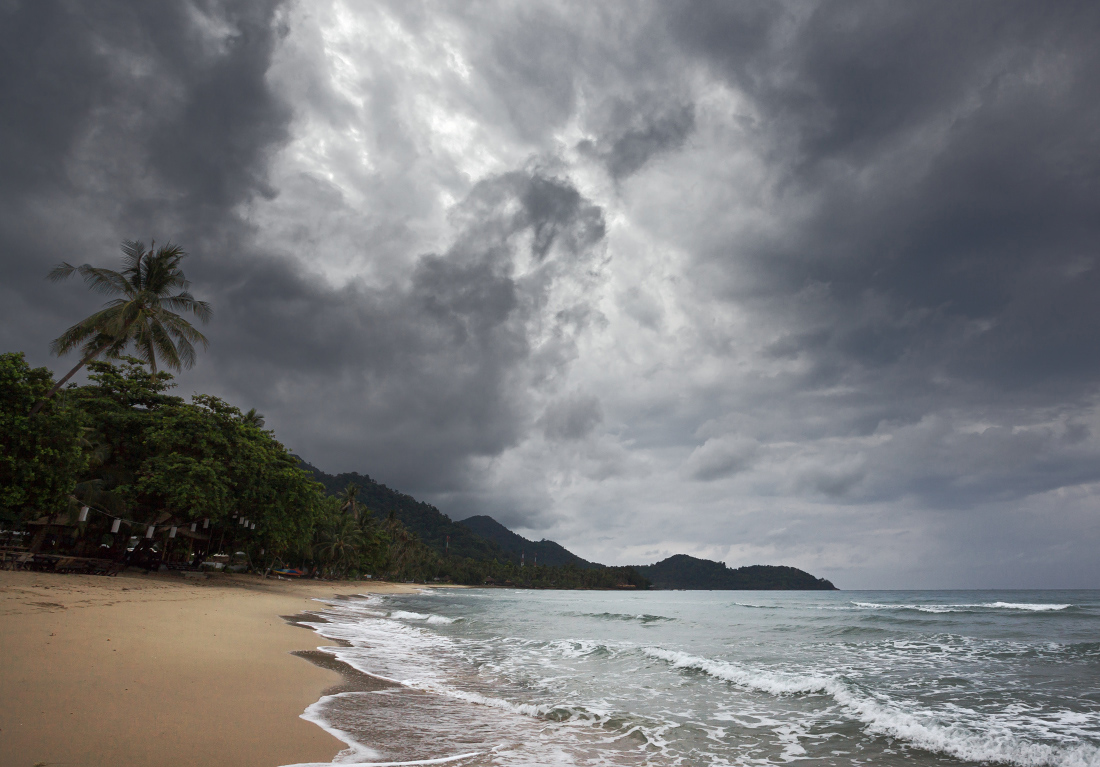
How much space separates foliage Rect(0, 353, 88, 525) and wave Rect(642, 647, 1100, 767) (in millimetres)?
22196

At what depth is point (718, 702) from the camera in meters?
9.72

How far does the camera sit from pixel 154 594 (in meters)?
18.4

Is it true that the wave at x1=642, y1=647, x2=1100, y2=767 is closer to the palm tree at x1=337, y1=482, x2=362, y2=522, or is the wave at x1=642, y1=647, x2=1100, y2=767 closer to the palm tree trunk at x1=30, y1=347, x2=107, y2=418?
the palm tree trunk at x1=30, y1=347, x2=107, y2=418

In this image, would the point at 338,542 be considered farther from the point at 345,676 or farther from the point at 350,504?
the point at 345,676

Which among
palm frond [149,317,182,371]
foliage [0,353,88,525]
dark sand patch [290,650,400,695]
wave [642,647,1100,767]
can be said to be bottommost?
dark sand patch [290,650,400,695]

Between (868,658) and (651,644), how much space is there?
650cm

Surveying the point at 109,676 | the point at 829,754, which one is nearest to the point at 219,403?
the point at 109,676

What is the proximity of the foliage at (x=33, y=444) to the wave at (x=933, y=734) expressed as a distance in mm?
22196

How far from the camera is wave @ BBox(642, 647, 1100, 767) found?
649 centimetres

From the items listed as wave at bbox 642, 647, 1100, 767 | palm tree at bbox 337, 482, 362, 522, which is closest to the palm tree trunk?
wave at bbox 642, 647, 1100, 767

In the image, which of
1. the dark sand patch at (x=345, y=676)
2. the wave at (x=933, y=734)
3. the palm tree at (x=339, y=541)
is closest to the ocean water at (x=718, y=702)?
the wave at (x=933, y=734)

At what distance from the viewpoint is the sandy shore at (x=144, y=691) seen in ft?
15.0

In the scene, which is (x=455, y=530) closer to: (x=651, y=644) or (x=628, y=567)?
(x=628, y=567)

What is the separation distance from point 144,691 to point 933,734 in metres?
10.4
